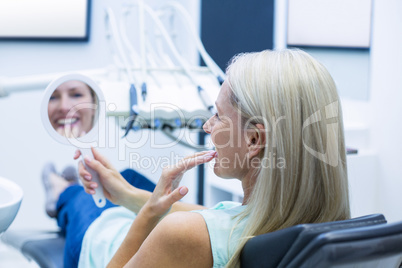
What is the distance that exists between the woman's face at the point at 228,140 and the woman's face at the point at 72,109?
49 centimetres

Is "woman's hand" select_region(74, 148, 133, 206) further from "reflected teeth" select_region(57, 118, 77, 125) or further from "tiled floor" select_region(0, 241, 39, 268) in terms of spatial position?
"tiled floor" select_region(0, 241, 39, 268)

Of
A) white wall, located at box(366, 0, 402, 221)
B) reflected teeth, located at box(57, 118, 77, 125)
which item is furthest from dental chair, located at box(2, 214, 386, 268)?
white wall, located at box(366, 0, 402, 221)

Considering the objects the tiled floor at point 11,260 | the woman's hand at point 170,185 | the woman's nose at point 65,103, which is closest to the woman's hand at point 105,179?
the woman's nose at point 65,103

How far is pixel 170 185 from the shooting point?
3.73 feet

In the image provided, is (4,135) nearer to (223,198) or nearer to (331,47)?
(223,198)

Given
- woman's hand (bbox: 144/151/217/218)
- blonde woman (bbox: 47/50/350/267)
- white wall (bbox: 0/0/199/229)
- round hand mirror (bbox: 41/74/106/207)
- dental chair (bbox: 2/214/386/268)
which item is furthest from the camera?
white wall (bbox: 0/0/199/229)

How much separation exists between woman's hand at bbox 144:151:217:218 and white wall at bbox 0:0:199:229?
1.65m

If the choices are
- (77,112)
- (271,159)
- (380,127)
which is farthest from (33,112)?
(271,159)

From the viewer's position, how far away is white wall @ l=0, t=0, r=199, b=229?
2.75 meters

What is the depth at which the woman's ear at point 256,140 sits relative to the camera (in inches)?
38.2

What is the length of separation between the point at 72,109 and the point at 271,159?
28.0 inches

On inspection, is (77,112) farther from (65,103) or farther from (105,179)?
(105,179)

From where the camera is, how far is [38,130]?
285 centimetres

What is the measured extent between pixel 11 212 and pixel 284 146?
64cm
